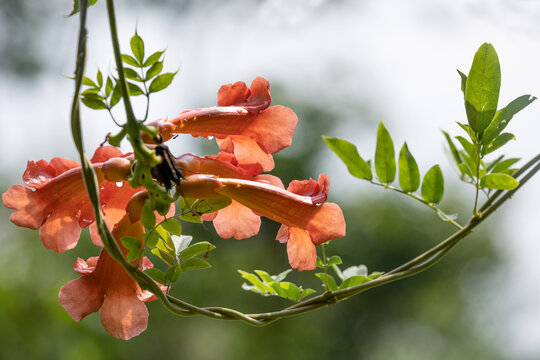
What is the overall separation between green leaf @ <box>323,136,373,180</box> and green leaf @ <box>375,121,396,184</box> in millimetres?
19

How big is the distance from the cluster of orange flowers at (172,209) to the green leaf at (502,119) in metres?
0.14

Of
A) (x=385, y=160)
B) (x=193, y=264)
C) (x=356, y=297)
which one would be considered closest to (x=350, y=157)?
(x=385, y=160)

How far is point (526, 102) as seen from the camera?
1.23 ft

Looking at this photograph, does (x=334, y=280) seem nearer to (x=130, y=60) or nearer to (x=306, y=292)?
(x=306, y=292)

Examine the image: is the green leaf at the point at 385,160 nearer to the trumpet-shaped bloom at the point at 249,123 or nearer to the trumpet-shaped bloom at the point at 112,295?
the trumpet-shaped bloom at the point at 249,123

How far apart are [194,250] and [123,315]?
2.9 inches

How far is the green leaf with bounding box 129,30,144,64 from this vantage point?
Answer: 0.36m

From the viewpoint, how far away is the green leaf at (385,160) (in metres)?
0.45

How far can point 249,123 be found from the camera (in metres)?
0.39

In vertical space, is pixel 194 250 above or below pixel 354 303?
above

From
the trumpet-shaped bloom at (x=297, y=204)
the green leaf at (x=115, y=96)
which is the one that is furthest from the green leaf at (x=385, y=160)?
the green leaf at (x=115, y=96)

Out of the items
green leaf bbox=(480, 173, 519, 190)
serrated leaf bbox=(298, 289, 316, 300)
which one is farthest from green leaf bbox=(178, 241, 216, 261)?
green leaf bbox=(480, 173, 519, 190)

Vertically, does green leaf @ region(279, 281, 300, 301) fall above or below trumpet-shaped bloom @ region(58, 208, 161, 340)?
below

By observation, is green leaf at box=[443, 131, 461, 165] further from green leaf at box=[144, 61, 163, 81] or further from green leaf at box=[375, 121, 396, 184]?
green leaf at box=[144, 61, 163, 81]
